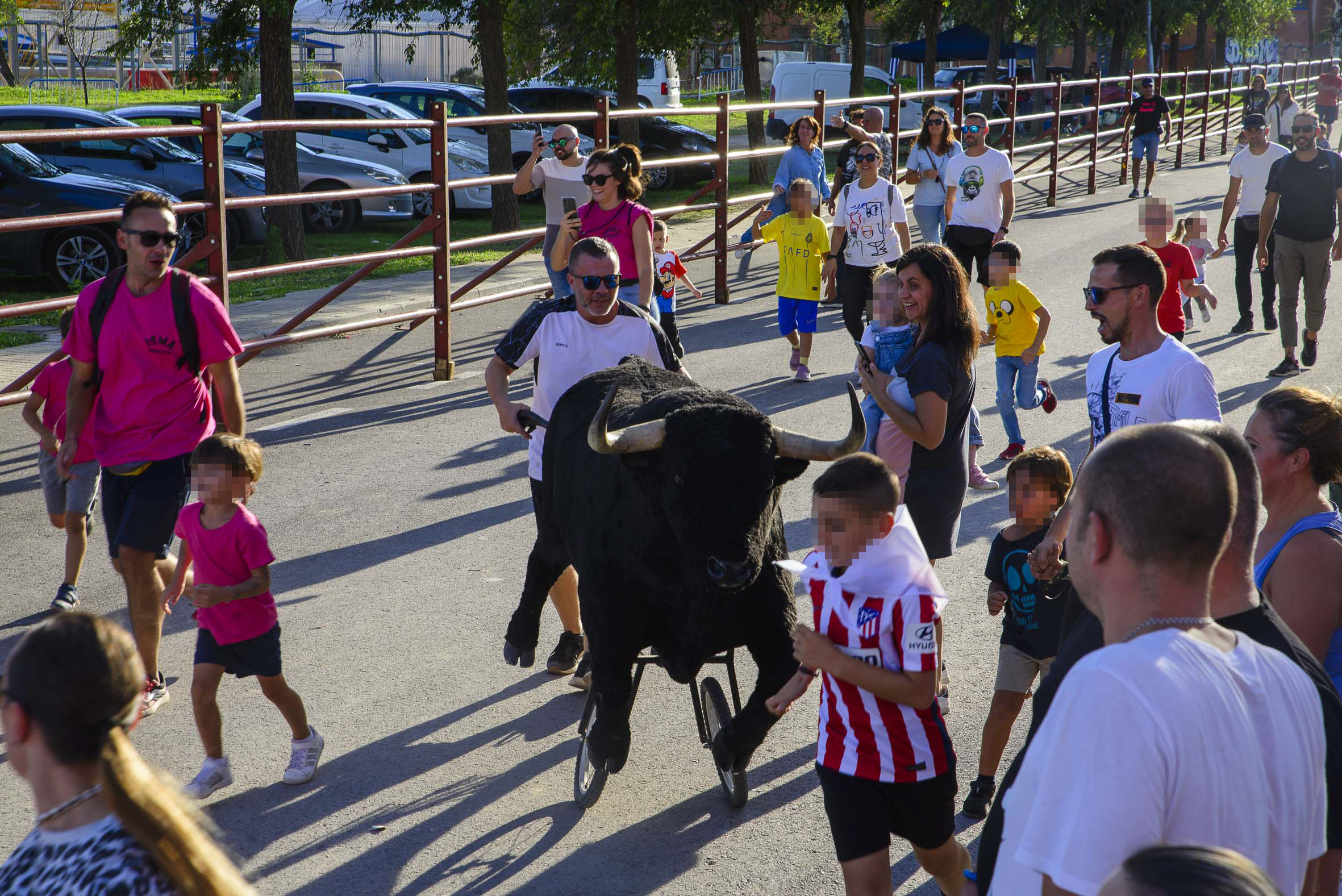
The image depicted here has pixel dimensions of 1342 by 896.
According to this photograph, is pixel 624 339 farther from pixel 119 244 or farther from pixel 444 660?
pixel 119 244

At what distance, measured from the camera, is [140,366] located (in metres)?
5.43

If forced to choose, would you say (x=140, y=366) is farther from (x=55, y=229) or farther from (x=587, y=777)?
(x=55, y=229)

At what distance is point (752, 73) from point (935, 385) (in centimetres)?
2345

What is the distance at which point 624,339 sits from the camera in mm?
5867

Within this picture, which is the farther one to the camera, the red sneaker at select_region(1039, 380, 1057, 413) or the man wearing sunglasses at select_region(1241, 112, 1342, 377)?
the man wearing sunglasses at select_region(1241, 112, 1342, 377)

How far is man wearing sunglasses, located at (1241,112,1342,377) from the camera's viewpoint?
11000mm

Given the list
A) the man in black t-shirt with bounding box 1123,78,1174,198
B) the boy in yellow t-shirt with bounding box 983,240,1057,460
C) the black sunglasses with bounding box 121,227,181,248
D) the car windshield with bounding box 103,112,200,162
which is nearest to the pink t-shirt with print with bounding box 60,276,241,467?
the black sunglasses with bounding box 121,227,181,248

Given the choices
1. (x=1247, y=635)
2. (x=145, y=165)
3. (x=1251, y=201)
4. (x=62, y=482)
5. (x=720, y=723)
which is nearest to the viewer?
(x=1247, y=635)

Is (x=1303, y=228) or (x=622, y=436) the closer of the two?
(x=622, y=436)

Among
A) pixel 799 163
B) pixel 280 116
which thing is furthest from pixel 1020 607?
pixel 280 116

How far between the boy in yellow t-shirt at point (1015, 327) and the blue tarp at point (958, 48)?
4481 centimetres

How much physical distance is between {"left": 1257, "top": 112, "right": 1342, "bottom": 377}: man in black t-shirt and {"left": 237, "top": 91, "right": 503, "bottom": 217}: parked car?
12644 millimetres

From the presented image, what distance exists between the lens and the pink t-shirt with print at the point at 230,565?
4.68 meters

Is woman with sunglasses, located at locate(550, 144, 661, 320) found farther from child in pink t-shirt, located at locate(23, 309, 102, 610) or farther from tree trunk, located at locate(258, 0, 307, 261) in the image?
tree trunk, located at locate(258, 0, 307, 261)
